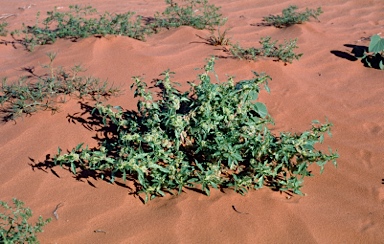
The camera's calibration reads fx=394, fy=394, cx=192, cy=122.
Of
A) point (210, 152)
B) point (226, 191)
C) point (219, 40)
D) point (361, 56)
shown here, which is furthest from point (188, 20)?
point (226, 191)

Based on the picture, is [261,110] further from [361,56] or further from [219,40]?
[361,56]

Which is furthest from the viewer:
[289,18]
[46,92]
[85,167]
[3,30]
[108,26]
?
[289,18]

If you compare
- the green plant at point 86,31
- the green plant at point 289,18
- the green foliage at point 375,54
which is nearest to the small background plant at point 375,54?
the green foliage at point 375,54

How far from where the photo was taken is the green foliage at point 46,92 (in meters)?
2.98

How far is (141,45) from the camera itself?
411 cm

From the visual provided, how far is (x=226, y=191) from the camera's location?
237cm

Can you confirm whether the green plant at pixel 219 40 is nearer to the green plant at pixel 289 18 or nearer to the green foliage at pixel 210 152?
the green plant at pixel 289 18

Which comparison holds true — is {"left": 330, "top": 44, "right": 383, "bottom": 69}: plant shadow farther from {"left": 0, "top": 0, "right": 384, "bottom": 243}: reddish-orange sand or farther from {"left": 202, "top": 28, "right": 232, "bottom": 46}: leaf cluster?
{"left": 202, "top": 28, "right": 232, "bottom": 46}: leaf cluster

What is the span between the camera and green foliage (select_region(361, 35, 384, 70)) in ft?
12.8

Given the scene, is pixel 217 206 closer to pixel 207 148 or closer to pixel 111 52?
pixel 207 148

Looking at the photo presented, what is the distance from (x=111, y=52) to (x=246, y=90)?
6.34ft

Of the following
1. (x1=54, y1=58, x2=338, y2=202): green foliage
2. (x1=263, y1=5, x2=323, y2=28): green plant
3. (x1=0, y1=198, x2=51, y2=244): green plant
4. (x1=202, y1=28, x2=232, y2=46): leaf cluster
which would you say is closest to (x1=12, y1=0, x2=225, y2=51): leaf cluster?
(x1=202, y1=28, x2=232, y2=46): leaf cluster

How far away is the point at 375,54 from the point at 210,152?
→ 253 cm

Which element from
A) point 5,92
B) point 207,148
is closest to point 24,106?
point 5,92
